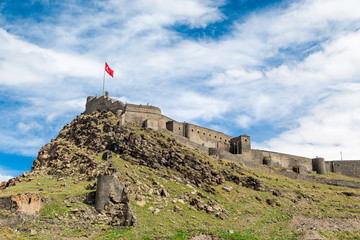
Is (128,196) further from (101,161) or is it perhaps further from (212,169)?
(212,169)

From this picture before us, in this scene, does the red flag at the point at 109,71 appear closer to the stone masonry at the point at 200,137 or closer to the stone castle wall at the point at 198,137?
the stone masonry at the point at 200,137

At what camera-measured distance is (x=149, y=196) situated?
3969 cm

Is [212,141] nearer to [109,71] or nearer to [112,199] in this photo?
[109,71]

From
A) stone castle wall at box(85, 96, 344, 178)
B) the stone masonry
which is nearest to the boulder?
the stone masonry

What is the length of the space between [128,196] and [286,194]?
27.3 metres

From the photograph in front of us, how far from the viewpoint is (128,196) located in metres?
36.2

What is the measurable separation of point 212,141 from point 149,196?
33.9 m

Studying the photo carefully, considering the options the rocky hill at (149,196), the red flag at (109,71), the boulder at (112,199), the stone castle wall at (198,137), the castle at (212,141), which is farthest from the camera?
the red flag at (109,71)

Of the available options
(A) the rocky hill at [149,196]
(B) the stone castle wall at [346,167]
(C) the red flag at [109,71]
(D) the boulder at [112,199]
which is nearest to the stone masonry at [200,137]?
(A) the rocky hill at [149,196]

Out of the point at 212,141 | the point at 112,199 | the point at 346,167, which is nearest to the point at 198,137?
the point at 212,141

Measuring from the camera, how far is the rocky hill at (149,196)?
3148 centimetres

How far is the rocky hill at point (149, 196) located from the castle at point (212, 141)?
96.5 inches

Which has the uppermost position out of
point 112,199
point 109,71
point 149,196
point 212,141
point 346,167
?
point 109,71

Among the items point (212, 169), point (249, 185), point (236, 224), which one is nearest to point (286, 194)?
point (249, 185)
